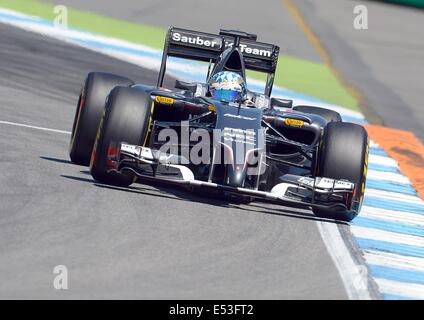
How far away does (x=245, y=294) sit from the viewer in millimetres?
7809

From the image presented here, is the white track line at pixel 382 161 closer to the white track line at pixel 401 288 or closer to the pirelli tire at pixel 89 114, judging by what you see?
the pirelli tire at pixel 89 114

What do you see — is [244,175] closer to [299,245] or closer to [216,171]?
[216,171]

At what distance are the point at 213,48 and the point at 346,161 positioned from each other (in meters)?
2.80

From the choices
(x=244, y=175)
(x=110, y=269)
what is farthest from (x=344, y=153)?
(x=110, y=269)

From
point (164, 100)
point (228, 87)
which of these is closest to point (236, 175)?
point (164, 100)

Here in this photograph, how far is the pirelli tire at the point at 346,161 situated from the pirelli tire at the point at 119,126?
1648 millimetres

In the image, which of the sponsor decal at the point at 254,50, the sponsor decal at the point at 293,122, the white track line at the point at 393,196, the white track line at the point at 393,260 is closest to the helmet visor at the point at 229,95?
the sponsor decal at the point at 293,122

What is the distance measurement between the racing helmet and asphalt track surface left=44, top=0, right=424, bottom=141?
24.3 feet

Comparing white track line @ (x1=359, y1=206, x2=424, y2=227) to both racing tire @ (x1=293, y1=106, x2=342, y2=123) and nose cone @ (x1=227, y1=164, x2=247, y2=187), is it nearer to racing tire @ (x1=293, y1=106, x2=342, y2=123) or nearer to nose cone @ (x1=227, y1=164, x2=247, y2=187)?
racing tire @ (x1=293, y1=106, x2=342, y2=123)

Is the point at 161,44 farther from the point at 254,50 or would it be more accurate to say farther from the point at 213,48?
the point at 213,48

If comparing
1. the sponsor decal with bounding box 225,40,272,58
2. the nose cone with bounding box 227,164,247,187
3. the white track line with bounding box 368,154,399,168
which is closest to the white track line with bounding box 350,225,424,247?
the nose cone with bounding box 227,164,247,187

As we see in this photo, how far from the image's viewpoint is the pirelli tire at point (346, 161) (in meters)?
10.8

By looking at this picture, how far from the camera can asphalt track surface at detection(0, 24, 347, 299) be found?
25.5 ft

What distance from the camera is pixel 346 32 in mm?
28641
